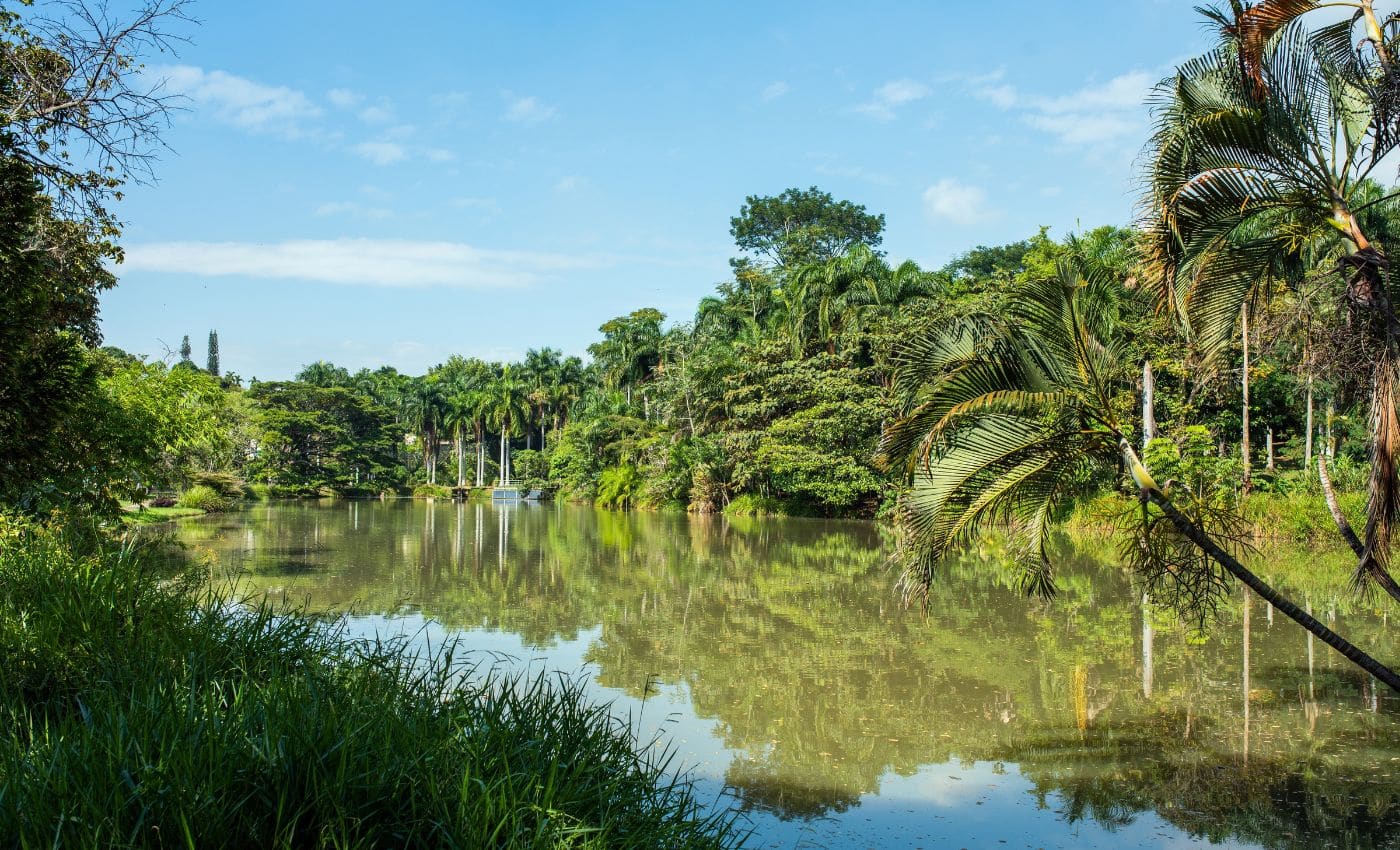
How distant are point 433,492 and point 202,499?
81.7 feet

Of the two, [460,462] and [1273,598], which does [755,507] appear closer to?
[1273,598]

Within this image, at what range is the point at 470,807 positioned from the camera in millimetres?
3188

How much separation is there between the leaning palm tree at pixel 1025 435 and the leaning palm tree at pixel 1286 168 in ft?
2.13

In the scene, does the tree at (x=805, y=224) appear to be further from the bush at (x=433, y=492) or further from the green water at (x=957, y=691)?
the green water at (x=957, y=691)

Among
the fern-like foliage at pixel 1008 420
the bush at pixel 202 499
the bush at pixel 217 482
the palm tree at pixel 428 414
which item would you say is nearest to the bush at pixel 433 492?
the palm tree at pixel 428 414

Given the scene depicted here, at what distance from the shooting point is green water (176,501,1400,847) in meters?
5.44

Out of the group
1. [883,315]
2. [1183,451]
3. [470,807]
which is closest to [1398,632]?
[1183,451]

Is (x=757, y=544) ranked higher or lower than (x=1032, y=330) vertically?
lower

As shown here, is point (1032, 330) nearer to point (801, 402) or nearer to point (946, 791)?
point (946, 791)

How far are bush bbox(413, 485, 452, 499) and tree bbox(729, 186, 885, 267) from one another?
80.1 ft

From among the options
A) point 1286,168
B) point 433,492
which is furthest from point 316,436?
point 1286,168

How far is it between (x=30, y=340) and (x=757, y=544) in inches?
688

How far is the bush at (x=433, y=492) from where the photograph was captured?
58.2 m

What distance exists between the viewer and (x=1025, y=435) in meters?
5.92
